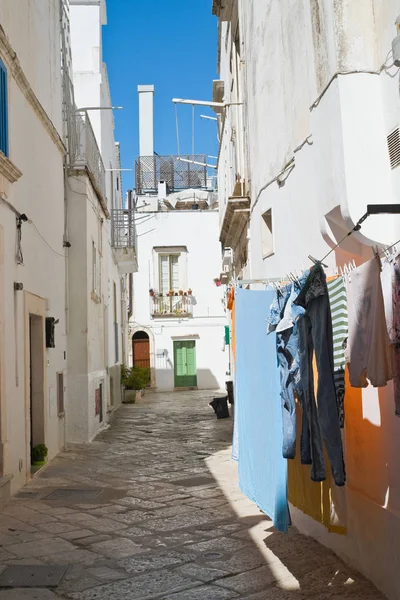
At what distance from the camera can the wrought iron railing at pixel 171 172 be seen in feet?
111

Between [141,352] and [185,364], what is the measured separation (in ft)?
7.44

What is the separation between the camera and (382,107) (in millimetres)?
4949

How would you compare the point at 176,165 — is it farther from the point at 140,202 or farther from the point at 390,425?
the point at 390,425

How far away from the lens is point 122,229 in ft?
69.8

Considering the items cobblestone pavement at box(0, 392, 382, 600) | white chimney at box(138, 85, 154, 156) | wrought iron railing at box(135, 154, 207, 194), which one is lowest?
cobblestone pavement at box(0, 392, 382, 600)

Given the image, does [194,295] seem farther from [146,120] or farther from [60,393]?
[60,393]

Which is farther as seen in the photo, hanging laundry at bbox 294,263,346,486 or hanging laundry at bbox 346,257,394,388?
hanging laundry at bbox 294,263,346,486

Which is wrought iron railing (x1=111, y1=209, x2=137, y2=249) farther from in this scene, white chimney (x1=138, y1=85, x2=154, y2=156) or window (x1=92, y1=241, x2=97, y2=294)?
white chimney (x1=138, y1=85, x2=154, y2=156)

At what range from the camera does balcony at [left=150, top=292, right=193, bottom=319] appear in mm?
29922

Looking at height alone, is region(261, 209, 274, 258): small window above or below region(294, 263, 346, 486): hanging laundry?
above

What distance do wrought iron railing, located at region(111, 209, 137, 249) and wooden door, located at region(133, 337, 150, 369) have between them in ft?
31.6

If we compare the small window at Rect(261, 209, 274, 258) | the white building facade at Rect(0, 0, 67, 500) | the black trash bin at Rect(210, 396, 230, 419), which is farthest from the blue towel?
the black trash bin at Rect(210, 396, 230, 419)

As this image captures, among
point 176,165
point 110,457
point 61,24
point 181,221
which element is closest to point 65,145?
point 61,24

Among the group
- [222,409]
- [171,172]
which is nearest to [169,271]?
[171,172]
